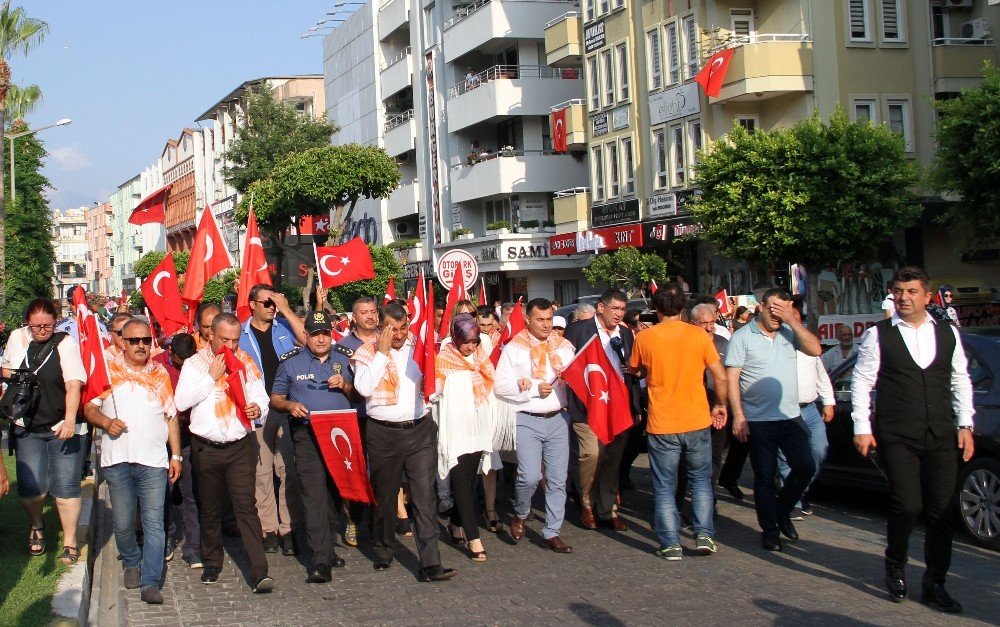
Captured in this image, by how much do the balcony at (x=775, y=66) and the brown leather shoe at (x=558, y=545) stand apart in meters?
22.7

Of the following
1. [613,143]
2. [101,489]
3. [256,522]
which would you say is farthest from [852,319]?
[613,143]

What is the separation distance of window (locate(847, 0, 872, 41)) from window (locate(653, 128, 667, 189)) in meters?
6.62

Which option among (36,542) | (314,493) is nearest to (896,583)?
(314,493)

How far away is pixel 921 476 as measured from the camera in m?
7.71

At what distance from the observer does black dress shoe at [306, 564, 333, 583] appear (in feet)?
28.9

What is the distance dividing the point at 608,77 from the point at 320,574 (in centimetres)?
3161

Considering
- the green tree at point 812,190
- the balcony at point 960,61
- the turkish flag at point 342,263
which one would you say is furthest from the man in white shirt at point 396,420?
the balcony at point 960,61

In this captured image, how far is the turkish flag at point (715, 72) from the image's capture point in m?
31.0

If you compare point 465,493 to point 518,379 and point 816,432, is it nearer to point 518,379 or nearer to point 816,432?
point 518,379

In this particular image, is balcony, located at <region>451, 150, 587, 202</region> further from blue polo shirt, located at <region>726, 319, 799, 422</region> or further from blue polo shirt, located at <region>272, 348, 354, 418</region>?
blue polo shirt, located at <region>272, 348, 354, 418</region>

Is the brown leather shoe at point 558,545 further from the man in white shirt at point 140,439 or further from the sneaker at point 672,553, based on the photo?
the man in white shirt at point 140,439

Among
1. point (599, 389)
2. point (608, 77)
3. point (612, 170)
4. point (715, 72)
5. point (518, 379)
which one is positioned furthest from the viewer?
point (612, 170)

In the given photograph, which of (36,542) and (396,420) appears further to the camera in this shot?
(36,542)

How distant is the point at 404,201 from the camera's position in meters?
55.7
